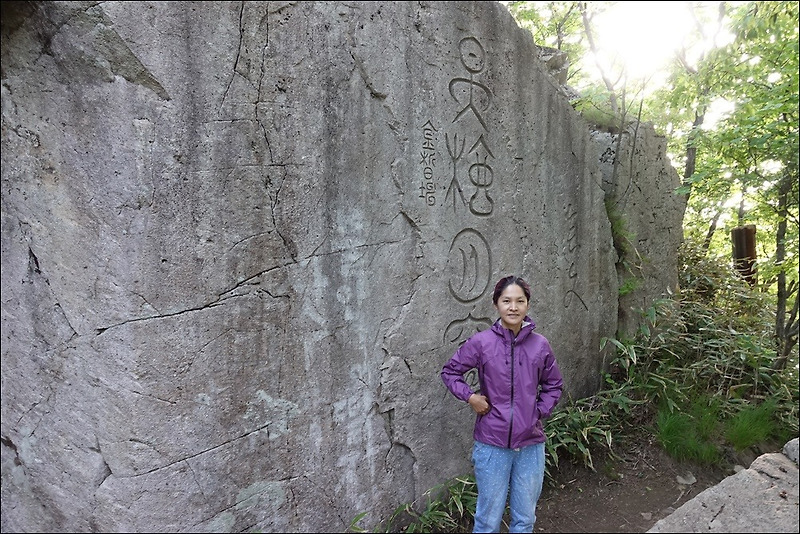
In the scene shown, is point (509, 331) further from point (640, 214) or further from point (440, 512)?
point (640, 214)

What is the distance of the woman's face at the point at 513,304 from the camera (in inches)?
95.9

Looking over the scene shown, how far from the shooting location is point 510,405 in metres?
2.40

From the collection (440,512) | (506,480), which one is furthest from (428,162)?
(440,512)

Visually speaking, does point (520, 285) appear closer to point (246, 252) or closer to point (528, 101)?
point (246, 252)

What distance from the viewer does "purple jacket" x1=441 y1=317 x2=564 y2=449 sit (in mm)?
2387

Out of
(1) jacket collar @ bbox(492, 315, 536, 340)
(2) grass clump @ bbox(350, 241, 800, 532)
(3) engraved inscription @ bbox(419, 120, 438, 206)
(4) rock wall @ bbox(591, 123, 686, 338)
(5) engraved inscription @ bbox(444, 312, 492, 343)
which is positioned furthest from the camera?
(4) rock wall @ bbox(591, 123, 686, 338)

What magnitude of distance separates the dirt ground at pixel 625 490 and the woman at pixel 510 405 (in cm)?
100

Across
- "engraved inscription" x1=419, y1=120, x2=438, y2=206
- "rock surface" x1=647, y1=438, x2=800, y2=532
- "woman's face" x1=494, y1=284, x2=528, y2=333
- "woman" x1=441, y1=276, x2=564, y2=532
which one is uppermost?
"engraved inscription" x1=419, y1=120, x2=438, y2=206

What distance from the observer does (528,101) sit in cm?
364

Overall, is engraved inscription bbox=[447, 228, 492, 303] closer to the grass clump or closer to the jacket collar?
the jacket collar

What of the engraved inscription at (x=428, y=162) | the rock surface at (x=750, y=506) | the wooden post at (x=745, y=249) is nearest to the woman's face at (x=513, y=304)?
the engraved inscription at (x=428, y=162)

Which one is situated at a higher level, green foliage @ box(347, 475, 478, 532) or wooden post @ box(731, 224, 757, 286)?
wooden post @ box(731, 224, 757, 286)

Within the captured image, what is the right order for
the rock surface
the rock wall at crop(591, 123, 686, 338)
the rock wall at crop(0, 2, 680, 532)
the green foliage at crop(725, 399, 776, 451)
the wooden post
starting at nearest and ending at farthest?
the rock wall at crop(0, 2, 680, 532)
the rock surface
the green foliage at crop(725, 399, 776, 451)
the rock wall at crop(591, 123, 686, 338)
the wooden post

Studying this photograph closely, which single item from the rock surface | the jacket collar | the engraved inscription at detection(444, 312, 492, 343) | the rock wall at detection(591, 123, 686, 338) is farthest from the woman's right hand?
the rock wall at detection(591, 123, 686, 338)
